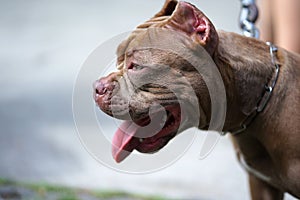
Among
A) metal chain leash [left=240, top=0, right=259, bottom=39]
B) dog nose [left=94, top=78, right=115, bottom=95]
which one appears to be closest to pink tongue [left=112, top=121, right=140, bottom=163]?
dog nose [left=94, top=78, right=115, bottom=95]

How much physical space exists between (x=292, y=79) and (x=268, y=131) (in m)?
0.22

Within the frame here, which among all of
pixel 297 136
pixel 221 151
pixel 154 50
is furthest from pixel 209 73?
pixel 221 151

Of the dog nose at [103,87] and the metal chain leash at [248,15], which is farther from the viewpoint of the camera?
the metal chain leash at [248,15]

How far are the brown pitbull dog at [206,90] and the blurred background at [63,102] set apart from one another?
0.31 meters

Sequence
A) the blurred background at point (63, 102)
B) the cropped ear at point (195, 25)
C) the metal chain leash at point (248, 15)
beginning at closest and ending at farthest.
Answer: the cropped ear at point (195, 25), the metal chain leash at point (248, 15), the blurred background at point (63, 102)

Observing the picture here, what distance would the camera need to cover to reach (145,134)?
95.7 inches

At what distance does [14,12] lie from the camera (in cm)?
852

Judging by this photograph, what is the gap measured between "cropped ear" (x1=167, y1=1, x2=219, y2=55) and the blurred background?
53 cm

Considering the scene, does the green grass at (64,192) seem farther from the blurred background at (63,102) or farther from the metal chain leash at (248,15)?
the metal chain leash at (248,15)

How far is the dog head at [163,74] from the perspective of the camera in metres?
2.32

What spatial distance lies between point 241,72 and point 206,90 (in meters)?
0.16

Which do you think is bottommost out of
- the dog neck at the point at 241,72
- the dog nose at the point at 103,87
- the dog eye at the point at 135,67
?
the dog neck at the point at 241,72

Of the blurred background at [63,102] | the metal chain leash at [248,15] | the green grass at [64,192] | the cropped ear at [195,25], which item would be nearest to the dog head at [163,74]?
the cropped ear at [195,25]

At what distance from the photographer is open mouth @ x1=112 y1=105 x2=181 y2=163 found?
7.88 ft
